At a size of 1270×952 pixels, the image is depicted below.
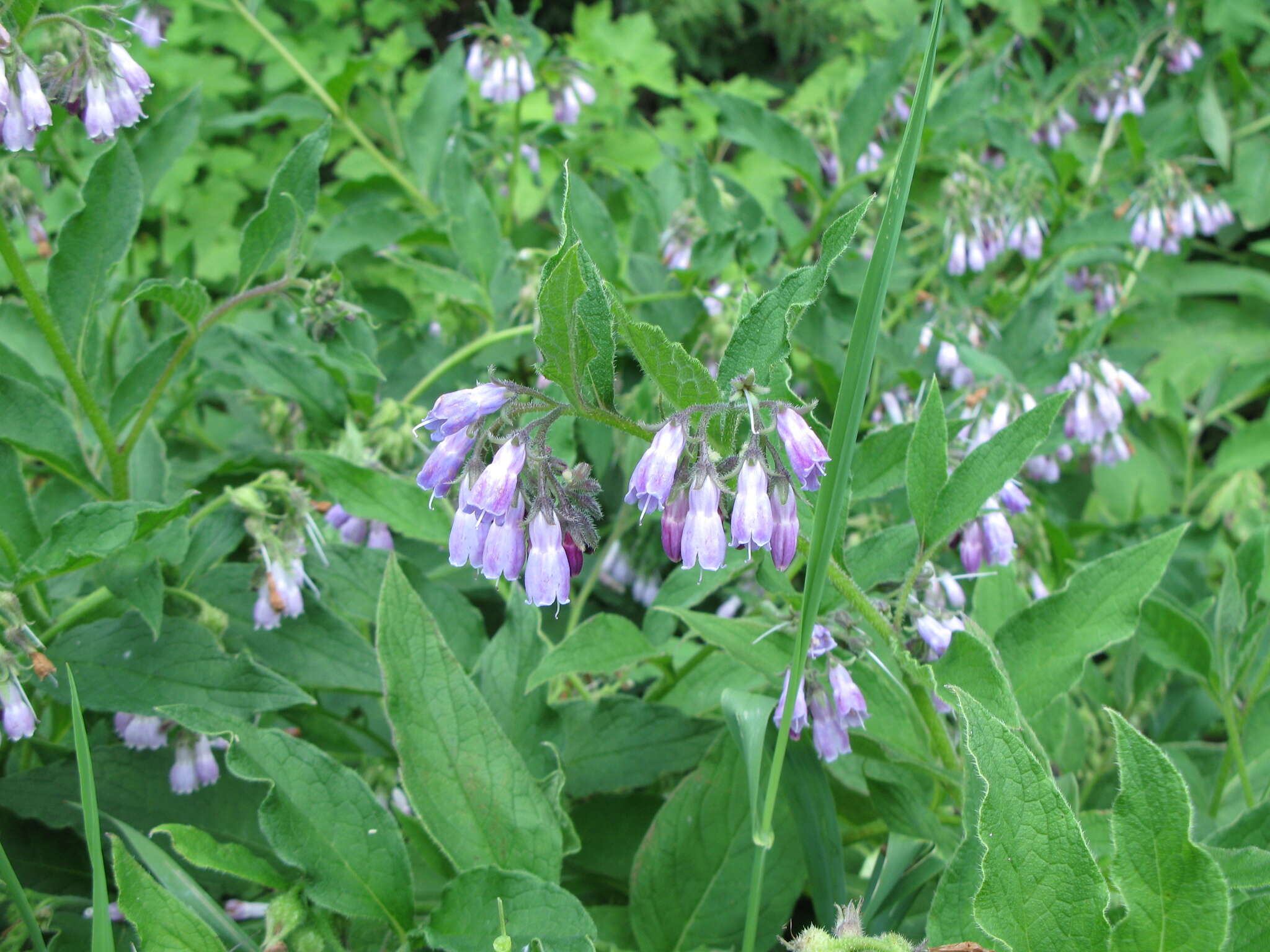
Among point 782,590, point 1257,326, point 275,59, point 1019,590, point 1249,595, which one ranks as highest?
point 275,59

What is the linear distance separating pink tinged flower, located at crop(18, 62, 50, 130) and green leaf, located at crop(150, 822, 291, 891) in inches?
42.0

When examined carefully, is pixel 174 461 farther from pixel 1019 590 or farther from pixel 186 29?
pixel 186 29

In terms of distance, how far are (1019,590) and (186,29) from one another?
3.77 metres

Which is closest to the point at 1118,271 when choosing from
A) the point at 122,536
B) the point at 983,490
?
the point at 983,490

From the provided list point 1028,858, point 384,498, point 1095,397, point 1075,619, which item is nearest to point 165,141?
point 384,498

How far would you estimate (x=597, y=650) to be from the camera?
161cm

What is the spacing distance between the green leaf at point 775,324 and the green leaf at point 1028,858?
15.6 inches

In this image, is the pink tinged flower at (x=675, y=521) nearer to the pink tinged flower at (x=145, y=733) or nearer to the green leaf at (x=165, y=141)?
the pink tinged flower at (x=145, y=733)

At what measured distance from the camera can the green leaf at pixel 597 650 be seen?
60.5 inches

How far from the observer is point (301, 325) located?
84.7 inches

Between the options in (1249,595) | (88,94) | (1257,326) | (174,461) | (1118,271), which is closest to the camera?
(88,94)

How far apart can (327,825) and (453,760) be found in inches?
7.0

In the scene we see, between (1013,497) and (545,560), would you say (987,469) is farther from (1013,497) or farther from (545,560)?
(545,560)

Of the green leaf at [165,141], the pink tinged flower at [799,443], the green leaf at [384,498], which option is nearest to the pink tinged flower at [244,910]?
the green leaf at [384,498]
